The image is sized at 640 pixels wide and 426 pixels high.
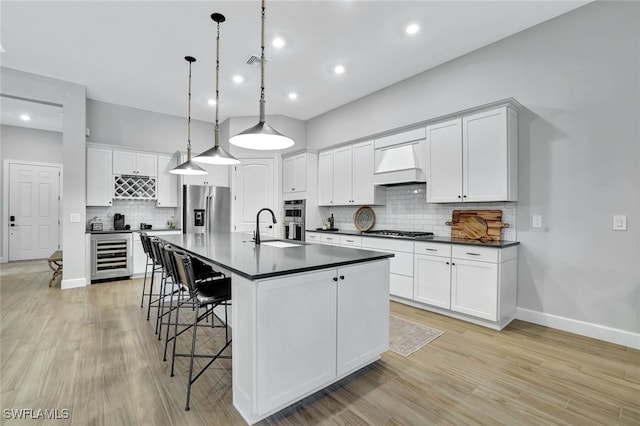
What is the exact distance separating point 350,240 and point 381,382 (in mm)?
2558

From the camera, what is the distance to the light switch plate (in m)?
2.67

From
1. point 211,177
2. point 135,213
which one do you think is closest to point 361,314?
point 211,177

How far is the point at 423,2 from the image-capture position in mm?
2865

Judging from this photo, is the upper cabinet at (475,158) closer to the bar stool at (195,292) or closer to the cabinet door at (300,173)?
the cabinet door at (300,173)

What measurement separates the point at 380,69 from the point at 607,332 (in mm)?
3956

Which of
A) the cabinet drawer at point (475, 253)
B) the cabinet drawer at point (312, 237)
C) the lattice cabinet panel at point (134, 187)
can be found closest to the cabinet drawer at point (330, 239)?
the cabinet drawer at point (312, 237)

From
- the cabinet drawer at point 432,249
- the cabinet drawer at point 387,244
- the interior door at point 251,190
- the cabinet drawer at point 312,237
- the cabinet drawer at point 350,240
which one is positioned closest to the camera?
the cabinet drawer at point 432,249

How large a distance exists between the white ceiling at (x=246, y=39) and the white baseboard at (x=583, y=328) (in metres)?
3.18

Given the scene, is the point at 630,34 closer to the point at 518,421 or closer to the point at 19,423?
the point at 518,421

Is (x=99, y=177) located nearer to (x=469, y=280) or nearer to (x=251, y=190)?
(x=251, y=190)

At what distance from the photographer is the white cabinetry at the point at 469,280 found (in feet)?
9.77

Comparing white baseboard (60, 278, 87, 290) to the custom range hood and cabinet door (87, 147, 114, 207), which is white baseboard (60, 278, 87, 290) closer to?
cabinet door (87, 147, 114, 207)

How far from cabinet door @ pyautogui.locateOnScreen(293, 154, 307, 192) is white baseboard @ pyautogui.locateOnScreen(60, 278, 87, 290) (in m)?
3.83

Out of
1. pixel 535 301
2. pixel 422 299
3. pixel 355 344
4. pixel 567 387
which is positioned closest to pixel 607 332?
pixel 535 301
